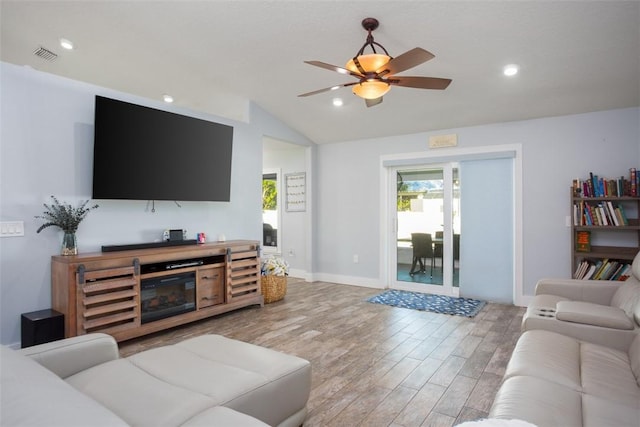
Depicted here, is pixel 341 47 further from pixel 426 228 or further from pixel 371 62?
pixel 426 228

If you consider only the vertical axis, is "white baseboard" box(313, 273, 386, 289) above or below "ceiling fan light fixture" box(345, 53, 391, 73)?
below

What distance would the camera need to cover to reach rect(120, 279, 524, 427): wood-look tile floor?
223 centimetres

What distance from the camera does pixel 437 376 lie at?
8.80ft

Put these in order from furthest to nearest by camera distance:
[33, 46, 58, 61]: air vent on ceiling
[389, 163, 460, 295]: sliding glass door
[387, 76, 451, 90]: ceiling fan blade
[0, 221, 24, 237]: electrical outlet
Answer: [389, 163, 460, 295]: sliding glass door → [33, 46, 58, 61]: air vent on ceiling → [0, 221, 24, 237]: electrical outlet → [387, 76, 451, 90]: ceiling fan blade

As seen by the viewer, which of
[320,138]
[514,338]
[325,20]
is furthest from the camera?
[320,138]

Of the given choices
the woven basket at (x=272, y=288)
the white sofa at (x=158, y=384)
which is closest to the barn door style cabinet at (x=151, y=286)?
the woven basket at (x=272, y=288)

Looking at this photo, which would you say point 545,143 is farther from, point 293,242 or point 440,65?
point 293,242

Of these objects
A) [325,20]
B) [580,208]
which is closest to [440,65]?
[325,20]

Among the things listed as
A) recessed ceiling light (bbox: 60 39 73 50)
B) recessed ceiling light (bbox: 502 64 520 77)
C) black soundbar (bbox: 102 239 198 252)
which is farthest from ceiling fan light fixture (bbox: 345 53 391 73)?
recessed ceiling light (bbox: 60 39 73 50)

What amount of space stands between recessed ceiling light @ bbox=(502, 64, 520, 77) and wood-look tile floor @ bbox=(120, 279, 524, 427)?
2593 mm

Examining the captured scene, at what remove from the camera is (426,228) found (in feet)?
18.1

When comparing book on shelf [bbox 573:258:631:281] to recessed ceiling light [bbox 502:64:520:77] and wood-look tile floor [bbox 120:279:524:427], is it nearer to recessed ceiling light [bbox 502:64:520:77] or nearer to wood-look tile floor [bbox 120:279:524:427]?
wood-look tile floor [bbox 120:279:524:427]

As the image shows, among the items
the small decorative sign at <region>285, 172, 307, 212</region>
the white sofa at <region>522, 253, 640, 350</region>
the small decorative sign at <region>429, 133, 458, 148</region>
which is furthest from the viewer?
the small decorative sign at <region>285, 172, 307, 212</region>

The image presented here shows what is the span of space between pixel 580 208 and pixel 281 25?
377 cm
